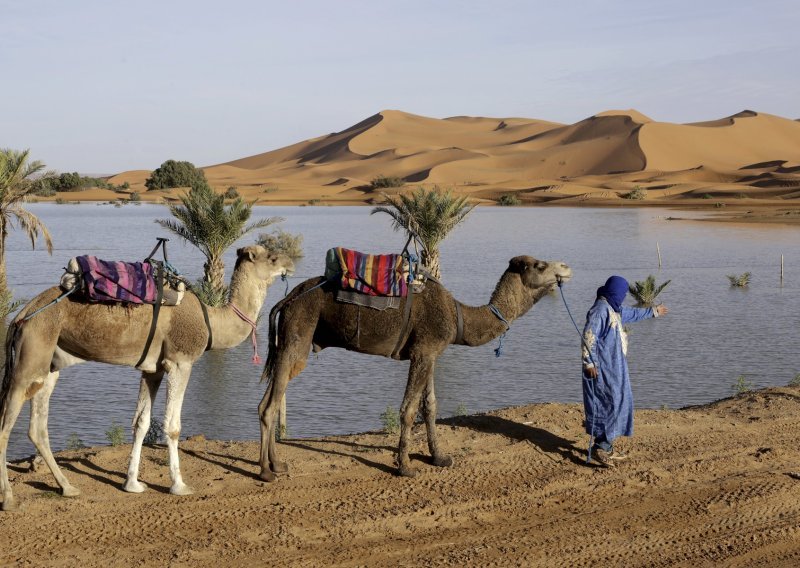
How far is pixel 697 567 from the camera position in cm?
709

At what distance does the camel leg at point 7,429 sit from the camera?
7855 millimetres

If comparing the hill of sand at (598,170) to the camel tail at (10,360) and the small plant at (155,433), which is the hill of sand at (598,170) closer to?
the small plant at (155,433)

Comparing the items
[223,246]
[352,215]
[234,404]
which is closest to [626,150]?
[352,215]

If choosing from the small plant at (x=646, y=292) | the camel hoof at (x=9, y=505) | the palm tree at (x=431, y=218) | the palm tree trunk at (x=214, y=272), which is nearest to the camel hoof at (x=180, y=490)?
the camel hoof at (x=9, y=505)

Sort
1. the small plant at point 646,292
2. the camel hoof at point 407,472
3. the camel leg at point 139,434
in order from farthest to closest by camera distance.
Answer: the small plant at point 646,292 → the camel hoof at point 407,472 → the camel leg at point 139,434

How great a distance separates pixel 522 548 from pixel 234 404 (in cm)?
911

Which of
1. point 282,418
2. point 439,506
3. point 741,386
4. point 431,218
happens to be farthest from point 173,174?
point 439,506

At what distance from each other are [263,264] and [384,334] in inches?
49.4

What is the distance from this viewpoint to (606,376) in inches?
379

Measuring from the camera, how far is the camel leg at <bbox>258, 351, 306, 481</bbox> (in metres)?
8.75

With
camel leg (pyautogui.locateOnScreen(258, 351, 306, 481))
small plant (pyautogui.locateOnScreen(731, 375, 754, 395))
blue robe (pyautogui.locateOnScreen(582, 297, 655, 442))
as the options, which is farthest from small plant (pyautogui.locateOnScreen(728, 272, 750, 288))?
camel leg (pyautogui.locateOnScreen(258, 351, 306, 481))

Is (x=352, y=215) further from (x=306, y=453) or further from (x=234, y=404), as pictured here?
(x=306, y=453)

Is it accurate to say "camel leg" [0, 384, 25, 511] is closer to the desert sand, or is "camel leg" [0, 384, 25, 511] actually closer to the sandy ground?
the sandy ground

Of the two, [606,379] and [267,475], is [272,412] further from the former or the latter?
[606,379]
